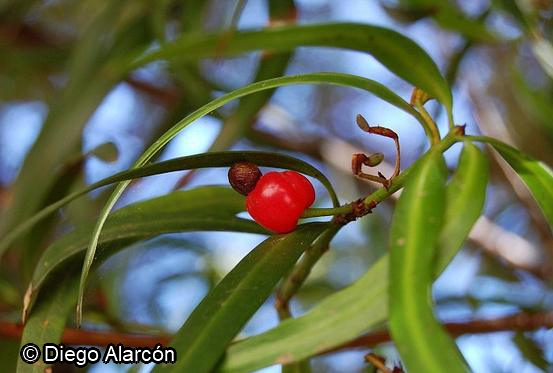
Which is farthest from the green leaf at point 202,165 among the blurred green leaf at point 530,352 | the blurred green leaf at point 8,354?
the blurred green leaf at point 530,352

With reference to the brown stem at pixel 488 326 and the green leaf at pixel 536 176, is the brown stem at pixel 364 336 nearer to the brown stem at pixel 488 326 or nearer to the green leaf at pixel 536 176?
the brown stem at pixel 488 326

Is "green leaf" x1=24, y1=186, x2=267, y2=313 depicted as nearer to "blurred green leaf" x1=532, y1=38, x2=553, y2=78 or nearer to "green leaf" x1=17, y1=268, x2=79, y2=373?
"green leaf" x1=17, y1=268, x2=79, y2=373

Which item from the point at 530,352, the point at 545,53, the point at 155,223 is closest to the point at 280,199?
the point at 155,223

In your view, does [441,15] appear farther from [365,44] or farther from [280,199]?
[280,199]

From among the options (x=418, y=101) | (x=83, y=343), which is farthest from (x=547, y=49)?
(x=83, y=343)

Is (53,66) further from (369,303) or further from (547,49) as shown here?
(369,303)

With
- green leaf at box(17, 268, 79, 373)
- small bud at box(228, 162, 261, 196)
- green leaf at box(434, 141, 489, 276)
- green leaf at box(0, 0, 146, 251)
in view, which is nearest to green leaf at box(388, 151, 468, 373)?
green leaf at box(434, 141, 489, 276)
